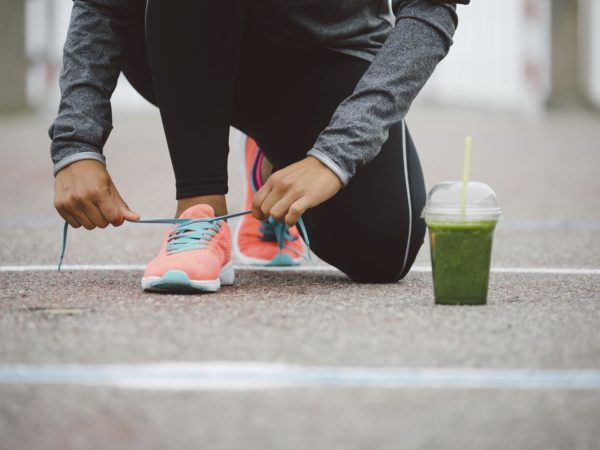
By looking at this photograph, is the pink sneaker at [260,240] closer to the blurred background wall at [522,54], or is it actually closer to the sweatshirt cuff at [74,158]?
the sweatshirt cuff at [74,158]

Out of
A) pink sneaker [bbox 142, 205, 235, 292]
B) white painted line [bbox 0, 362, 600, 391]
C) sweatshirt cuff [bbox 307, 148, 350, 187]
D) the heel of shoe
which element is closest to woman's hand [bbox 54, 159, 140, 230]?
pink sneaker [bbox 142, 205, 235, 292]

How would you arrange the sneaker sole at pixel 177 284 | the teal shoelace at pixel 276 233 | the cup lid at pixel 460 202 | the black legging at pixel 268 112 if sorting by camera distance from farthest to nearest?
the teal shoelace at pixel 276 233
the black legging at pixel 268 112
the sneaker sole at pixel 177 284
the cup lid at pixel 460 202

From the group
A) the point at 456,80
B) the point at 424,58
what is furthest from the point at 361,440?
the point at 456,80

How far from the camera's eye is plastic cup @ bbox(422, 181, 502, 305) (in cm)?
171

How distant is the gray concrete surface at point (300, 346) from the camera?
43.2 inches

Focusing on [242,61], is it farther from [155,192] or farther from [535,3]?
[535,3]

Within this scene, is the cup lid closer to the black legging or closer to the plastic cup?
the plastic cup

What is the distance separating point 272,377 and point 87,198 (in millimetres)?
718

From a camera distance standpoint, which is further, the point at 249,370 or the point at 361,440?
the point at 249,370

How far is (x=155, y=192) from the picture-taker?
4.49 metres

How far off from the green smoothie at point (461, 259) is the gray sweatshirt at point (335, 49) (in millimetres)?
A: 219

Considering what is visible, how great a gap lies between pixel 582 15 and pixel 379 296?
1055 cm

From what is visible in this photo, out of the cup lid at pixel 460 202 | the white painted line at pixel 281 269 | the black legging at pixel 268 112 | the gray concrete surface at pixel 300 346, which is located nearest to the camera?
the gray concrete surface at pixel 300 346

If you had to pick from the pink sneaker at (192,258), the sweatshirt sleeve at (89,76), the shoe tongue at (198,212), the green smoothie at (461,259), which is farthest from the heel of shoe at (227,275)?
the green smoothie at (461,259)
